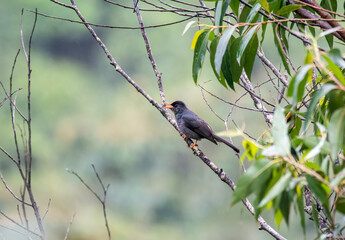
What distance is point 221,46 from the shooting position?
295 cm

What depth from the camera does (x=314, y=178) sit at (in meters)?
2.23

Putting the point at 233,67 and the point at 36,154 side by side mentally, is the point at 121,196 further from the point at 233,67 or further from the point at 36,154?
the point at 233,67

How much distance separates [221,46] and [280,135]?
2.90ft

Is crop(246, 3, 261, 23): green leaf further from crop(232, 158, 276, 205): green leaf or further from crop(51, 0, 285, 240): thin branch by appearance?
crop(232, 158, 276, 205): green leaf

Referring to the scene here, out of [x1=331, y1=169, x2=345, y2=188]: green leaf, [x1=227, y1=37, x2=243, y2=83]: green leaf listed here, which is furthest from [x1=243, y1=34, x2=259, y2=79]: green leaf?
[x1=331, y1=169, x2=345, y2=188]: green leaf

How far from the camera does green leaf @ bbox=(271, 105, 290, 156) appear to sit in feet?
7.01

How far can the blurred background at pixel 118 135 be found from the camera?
21.2 metres

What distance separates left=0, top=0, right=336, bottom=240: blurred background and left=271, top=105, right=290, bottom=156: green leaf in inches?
604

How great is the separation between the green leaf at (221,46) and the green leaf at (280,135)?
685mm

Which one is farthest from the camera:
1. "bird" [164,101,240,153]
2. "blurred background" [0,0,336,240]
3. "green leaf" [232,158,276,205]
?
"blurred background" [0,0,336,240]

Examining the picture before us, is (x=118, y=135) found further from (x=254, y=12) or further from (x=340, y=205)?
(x=340, y=205)

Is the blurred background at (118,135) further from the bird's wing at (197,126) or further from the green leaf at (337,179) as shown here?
the green leaf at (337,179)

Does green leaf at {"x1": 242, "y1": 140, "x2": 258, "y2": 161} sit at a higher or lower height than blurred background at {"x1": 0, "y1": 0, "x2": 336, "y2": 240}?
lower

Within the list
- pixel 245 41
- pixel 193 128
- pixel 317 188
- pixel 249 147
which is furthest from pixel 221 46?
pixel 193 128
